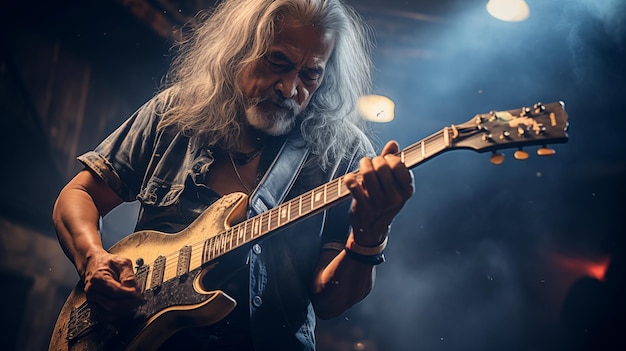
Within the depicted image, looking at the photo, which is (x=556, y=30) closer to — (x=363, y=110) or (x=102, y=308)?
(x=363, y=110)

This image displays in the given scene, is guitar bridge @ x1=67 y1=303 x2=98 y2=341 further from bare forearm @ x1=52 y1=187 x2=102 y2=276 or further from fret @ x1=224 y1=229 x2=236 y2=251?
fret @ x1=224 y1=229 x2=236 y2=251

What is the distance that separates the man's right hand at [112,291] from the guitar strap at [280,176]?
0.41 metres

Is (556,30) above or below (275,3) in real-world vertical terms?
below

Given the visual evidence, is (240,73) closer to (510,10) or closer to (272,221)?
(272,221)

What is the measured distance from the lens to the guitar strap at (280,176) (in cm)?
183

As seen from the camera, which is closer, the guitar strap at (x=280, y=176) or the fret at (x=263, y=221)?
the fret at (x=263, y=221)

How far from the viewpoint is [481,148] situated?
141 centimetres

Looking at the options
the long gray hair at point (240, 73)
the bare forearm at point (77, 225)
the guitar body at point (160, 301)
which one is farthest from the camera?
the long gray hair at point (240, 73)

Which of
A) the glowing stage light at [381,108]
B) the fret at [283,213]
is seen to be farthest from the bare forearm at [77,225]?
the glowing stage light at [381,108]

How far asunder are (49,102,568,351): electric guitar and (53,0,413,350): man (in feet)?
0.18

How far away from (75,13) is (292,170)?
2.15m

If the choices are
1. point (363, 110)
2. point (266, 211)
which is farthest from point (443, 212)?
point (266, 211)

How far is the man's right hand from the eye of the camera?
1.64 metres

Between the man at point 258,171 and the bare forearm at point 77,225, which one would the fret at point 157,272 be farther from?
the bare forearm at point 77,225
